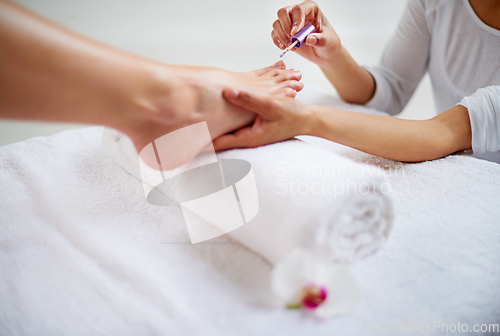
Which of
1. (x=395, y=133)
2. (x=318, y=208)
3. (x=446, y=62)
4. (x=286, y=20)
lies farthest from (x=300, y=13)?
(x=318, y=208)

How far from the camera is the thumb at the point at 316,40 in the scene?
924mm

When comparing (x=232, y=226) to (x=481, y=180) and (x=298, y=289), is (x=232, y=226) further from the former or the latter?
(x=481, y=180)

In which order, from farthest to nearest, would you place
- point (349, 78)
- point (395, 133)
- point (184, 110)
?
point (349, 78)
point (395, 133)
point (184, 110)

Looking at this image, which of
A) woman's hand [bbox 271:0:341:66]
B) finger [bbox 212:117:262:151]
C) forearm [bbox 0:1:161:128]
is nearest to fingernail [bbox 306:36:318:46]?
woman's hand [bbox 271:0:341:66]

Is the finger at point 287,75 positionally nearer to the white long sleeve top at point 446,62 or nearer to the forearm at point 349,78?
the forearm at point 349,78

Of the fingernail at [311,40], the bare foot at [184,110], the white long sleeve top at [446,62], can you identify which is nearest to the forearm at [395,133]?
the white long sleeve top at [446,62]

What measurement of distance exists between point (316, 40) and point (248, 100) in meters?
0.41

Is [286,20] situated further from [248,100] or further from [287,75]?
[248,100]

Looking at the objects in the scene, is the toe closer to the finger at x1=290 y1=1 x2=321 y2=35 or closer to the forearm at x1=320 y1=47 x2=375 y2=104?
the finger at x1=290 y1=1 x2=321 y2=35

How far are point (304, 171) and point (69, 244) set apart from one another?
15.3 inches

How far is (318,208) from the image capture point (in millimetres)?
499

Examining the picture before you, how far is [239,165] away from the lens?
0.60m

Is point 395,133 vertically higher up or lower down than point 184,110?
→ lower down

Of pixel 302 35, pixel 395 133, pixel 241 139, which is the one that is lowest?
pixel 395 133
